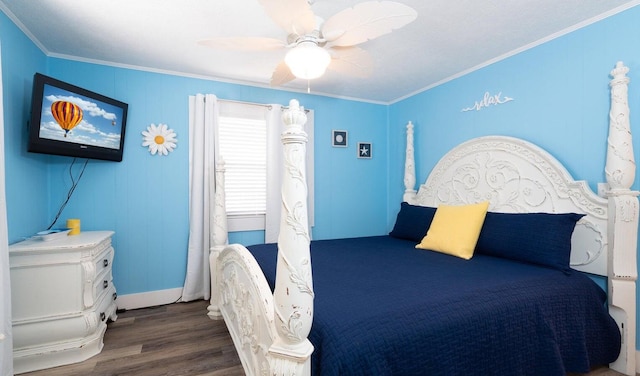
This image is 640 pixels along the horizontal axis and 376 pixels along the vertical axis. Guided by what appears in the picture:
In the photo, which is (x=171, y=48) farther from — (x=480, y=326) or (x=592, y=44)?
(x=592, y=44)

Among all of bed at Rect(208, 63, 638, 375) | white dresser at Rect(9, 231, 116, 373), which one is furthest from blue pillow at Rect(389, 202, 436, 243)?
white dresser at Rect(9, 231, 116, 373)

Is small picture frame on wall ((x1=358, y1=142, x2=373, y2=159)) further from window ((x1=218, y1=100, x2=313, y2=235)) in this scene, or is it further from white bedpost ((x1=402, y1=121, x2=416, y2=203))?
window ((x1=218, y1=100, x2=313, y2=235))

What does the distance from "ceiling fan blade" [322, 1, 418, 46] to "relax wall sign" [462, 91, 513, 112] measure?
168cm

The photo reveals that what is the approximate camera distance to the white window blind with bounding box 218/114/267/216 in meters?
3.17

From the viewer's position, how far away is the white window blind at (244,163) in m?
3.17

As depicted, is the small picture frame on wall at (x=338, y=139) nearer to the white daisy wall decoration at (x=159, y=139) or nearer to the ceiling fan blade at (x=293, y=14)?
the white daisy wall decoration at (x=159, y=139)

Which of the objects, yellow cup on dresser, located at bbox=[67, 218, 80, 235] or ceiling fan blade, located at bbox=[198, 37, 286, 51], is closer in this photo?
ceiling fan blade, located at bbox=[198, 37, 286, 51]

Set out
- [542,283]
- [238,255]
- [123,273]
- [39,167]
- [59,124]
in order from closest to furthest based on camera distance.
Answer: [542,283]
[238,255]
[59,124]
[39,167]
[123,273]

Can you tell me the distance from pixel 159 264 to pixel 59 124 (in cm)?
149

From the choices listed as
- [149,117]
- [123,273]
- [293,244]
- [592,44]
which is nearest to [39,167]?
[149,117]

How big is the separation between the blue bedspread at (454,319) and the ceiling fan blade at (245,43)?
4.40 feet

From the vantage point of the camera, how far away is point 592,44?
2.06 m

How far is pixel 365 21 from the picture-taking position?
146 centimetres

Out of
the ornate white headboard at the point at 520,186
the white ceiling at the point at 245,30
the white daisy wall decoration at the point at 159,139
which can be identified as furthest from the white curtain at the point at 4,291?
the ornate white headboard at the point at 520,186
